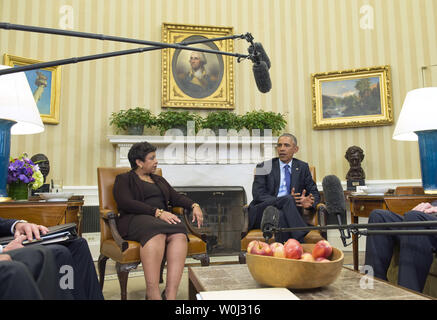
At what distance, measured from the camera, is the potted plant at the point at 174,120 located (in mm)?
4461

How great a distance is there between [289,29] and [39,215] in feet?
13.6

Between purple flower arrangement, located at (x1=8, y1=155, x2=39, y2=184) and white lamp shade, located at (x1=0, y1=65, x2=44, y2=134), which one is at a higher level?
white lamp shade, located at (x1=0, y1=65, x2=44, y2=134)

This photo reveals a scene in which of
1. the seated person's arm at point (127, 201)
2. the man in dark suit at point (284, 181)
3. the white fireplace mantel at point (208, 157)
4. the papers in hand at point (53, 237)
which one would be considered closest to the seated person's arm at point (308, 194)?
the man in dark suit at point (284, 181)

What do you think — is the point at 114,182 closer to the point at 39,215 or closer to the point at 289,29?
the point at 39,215

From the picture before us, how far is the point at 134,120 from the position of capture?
4379mm

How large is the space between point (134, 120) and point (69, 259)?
281cm

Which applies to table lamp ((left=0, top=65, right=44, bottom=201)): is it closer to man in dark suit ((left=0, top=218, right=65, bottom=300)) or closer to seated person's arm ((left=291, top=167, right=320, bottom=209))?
man in dark suit ((left=0, top=218, right=65, bottom=300))

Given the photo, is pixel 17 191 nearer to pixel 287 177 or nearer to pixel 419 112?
pixel 287 177

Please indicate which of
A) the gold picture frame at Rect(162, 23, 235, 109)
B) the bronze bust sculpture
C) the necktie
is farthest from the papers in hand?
the bronze bust sculpture

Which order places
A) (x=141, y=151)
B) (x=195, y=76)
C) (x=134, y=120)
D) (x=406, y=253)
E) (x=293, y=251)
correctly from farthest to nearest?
(x=195, y=76)
(x=134, y=120)
(x=141, y=151)
(x=406, y=253)
(x=293, y=251)

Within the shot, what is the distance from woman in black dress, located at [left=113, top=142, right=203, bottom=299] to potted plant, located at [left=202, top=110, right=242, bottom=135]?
148 cm

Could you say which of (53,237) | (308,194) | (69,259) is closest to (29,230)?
(53,237)

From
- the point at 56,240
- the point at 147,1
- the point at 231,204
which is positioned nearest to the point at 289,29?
the point at 147,1

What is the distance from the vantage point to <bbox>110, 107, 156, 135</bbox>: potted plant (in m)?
4.39
